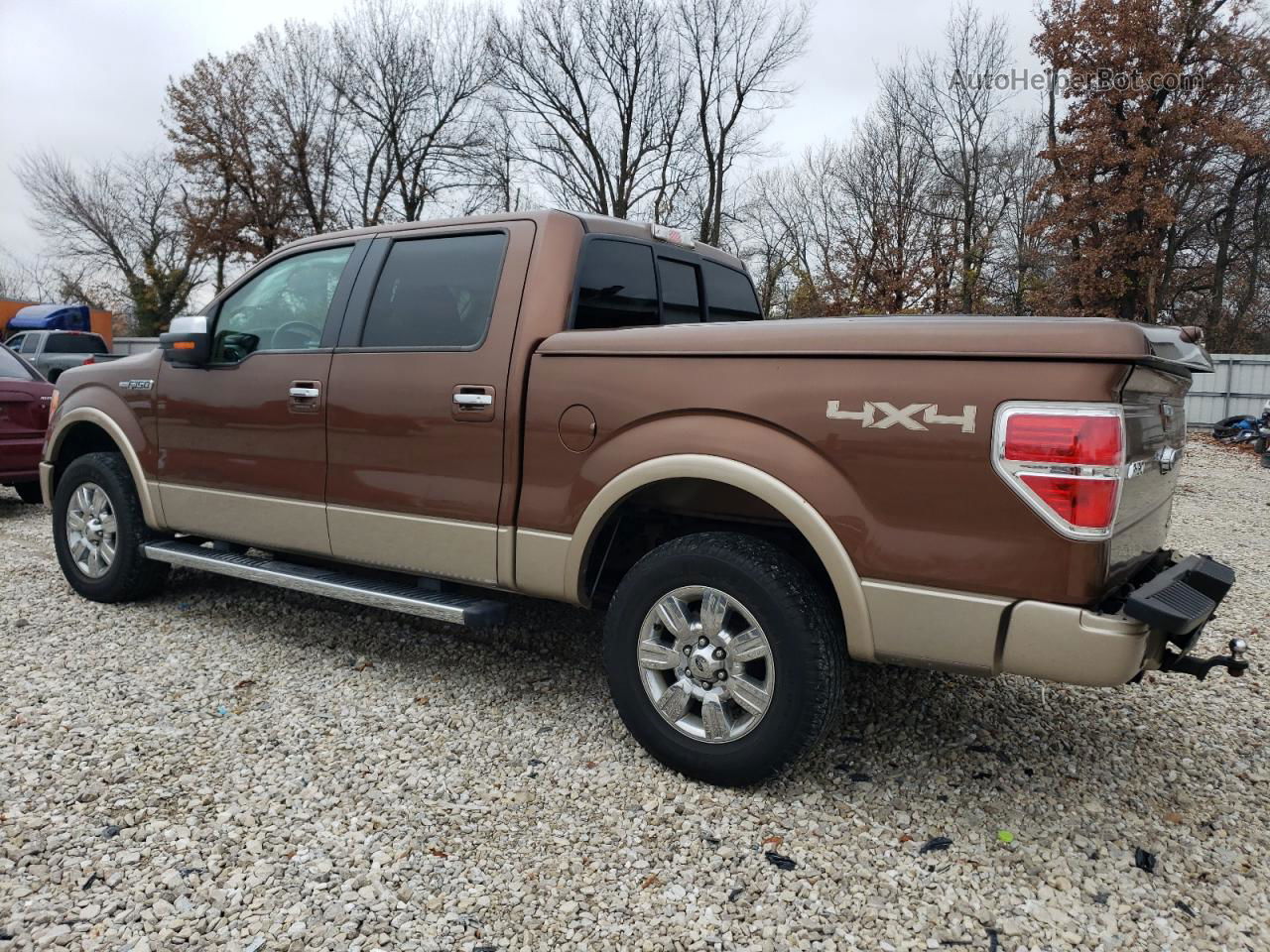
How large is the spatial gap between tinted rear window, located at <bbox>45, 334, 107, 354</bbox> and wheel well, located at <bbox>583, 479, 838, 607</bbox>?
1922cm

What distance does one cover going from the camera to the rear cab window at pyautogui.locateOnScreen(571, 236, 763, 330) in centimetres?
344

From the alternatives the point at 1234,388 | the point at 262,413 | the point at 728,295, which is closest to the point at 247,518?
the point at 262,413

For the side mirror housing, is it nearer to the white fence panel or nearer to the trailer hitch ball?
the trailer hitch ball

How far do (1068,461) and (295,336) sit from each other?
3.30 meters

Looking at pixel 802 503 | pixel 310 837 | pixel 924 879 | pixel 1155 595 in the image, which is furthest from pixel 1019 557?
pixel 310 837

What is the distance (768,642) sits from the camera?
2652 millimetres

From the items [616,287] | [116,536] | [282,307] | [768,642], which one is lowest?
[116,536]

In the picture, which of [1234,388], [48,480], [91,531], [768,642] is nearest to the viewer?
[768,642]

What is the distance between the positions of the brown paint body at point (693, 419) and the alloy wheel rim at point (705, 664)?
18.2 inches

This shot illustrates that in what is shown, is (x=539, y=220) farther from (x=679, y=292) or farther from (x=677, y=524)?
(x=677, y=524)

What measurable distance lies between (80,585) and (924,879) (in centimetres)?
468

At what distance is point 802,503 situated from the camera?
2564 mm

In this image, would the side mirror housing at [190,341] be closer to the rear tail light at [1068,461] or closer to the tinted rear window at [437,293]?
the tinted rear window at [437,293]

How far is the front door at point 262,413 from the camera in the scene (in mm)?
3770
